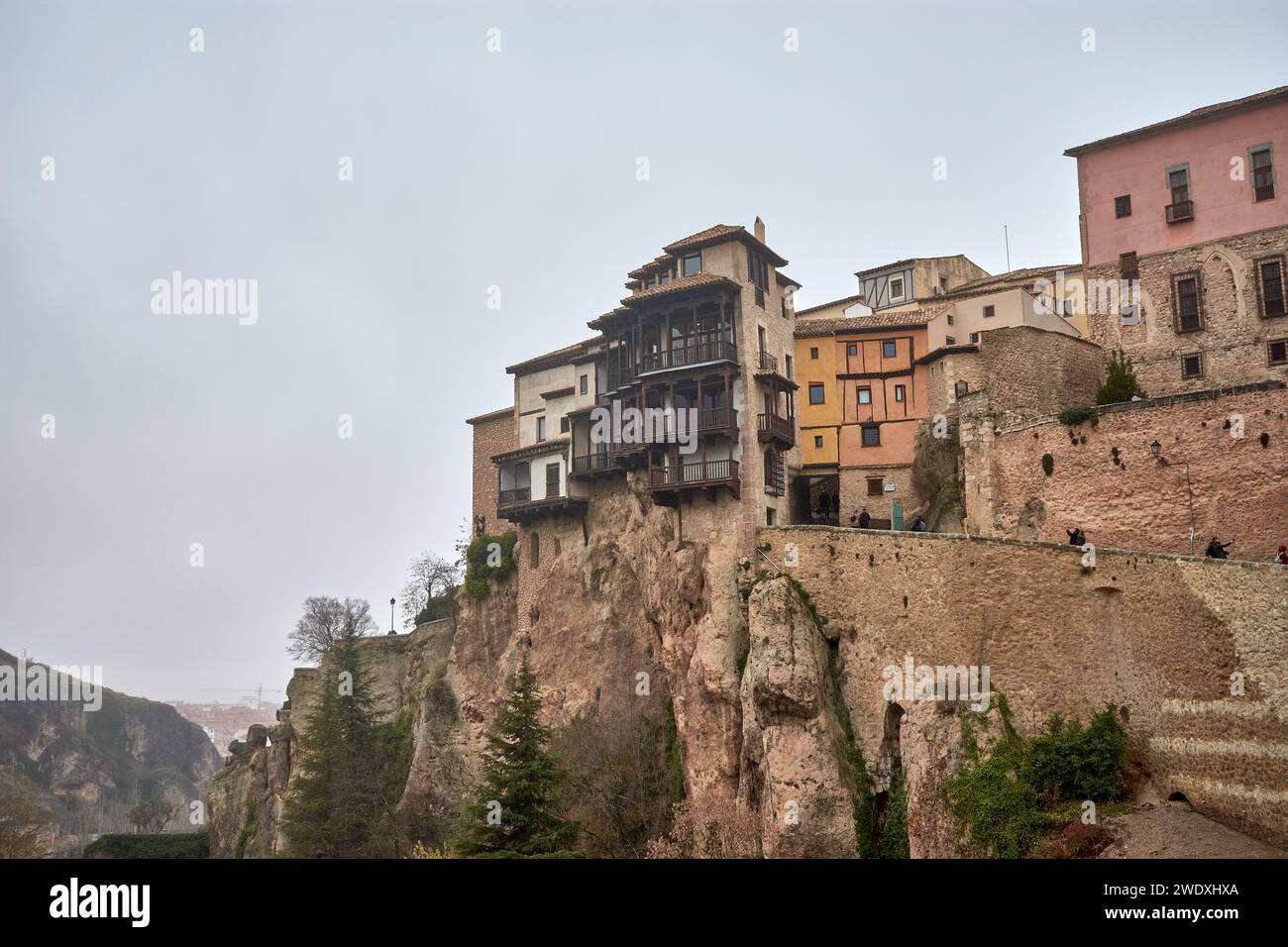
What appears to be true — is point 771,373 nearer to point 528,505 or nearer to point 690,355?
point 690,355

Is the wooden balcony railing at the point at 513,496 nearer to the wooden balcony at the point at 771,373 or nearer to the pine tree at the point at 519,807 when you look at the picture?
the wooden balcony at the point at 771,373

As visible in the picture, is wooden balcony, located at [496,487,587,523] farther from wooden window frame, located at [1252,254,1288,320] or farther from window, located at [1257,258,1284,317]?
window, located at [1257,258,1284,317]

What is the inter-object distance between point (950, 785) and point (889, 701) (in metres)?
5.91

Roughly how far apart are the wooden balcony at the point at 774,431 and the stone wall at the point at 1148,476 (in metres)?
8.17

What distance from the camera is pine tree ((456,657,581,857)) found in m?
34.8

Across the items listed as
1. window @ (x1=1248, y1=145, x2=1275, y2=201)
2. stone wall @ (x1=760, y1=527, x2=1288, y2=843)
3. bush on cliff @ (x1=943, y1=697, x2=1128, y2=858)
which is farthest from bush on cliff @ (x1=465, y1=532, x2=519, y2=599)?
window @ (x1=1248, y1=145, x2=1275, y2=201)

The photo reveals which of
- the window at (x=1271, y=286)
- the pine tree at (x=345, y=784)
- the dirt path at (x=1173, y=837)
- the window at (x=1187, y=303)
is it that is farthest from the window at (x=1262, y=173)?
the pine tree at (x=345, y=784)

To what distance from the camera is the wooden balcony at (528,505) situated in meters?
53.3

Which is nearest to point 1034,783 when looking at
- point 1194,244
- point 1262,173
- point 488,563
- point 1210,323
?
point 1210,323

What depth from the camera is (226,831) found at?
7519cm

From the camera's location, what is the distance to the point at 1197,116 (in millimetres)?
45281

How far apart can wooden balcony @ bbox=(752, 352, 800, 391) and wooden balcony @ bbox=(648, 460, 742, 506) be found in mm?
4204
